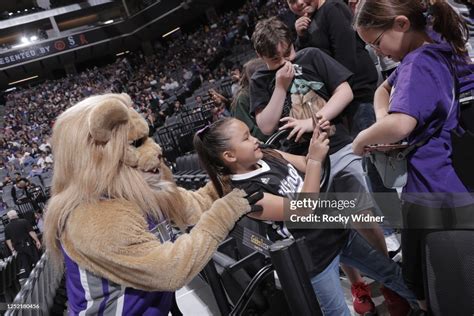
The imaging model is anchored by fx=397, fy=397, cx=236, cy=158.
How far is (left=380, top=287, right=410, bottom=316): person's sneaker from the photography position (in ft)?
4.96

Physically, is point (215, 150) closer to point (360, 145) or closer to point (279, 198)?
point (279, 198)

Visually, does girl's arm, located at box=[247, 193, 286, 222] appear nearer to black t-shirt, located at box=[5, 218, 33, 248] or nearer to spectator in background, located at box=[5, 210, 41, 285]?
spectator in background, located at box=[5, 210, 41, 285]

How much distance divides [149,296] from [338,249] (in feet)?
2.24

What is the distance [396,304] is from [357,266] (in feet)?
0.64

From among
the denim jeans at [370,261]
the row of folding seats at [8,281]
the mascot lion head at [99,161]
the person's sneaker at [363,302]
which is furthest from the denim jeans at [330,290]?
the row of folding seats at [8,281]

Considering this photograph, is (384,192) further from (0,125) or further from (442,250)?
(0,125)

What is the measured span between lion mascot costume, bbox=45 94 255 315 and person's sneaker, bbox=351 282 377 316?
2.70ft

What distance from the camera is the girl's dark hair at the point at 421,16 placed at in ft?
3.55

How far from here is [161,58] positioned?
83.0 feet

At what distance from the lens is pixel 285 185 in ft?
4.66

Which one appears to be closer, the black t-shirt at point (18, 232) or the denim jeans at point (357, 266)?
the denim jeans at point (357, 266)

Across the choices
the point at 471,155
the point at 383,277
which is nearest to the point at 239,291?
the point at 383,277

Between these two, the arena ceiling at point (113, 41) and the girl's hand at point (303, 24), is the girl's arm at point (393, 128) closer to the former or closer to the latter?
the girl's hand at point (303, 24)

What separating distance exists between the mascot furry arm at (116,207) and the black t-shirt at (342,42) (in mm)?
994
